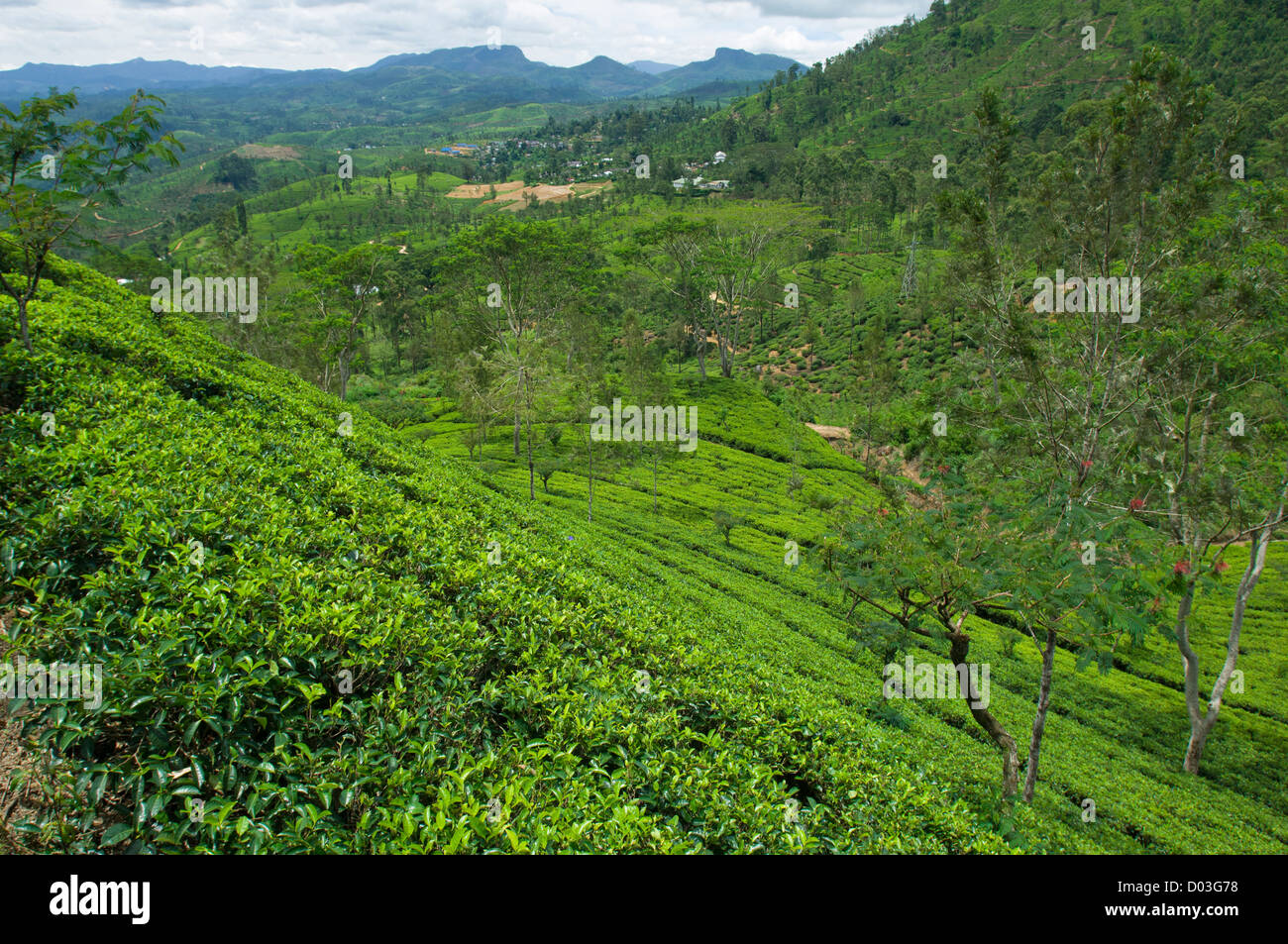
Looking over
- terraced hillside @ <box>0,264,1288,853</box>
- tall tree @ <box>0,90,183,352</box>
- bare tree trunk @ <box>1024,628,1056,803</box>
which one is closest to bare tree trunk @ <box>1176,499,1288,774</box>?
terraced hillside @ <box>0,264,1288,853</box>

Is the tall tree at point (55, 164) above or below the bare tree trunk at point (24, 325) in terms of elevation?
above

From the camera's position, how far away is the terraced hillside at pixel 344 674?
3164mm

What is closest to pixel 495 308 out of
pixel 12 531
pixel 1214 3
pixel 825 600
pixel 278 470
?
pixel 825 600

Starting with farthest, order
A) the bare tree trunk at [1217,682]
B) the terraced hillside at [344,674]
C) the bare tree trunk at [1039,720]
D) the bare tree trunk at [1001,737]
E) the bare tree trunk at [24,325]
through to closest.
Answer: the bare tree trunk at [1217,682]
the bare tree trunk at [1039,720]
the bare tree trunk at [1001,737]
the bare tree trunk at [24,325]
the terraced hillside at [344,674]

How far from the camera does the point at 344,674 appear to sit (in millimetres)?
3984

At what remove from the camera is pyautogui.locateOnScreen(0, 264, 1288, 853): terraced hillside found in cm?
316

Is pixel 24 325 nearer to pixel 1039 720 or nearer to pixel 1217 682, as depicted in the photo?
pixel 1039 720

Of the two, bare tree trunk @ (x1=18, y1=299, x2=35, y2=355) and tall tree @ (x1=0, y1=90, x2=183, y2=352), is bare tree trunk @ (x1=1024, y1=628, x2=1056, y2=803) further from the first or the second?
bare tree trunk @ (x1=18, y1=299, x2=35, y2=355)

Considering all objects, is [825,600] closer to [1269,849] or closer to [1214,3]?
[1269,849]

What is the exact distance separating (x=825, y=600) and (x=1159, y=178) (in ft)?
47.9

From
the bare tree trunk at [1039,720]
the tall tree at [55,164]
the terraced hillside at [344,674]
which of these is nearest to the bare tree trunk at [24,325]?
the tall tree at [55,164]

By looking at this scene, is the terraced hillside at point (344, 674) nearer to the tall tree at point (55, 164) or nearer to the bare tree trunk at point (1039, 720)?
the bare tree trunk at point (1039, 720)

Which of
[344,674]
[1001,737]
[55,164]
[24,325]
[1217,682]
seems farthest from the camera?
[1217,682]

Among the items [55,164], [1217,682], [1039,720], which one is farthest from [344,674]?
[1217,682]
